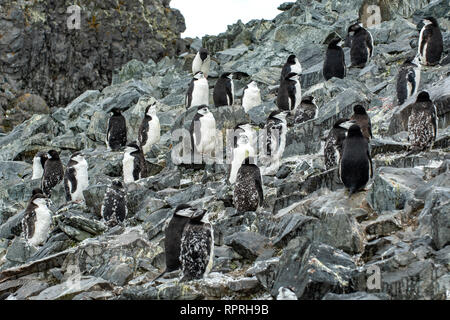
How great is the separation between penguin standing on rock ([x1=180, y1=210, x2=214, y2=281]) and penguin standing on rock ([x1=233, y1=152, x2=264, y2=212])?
5.94 feet

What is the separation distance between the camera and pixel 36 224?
1159 cm

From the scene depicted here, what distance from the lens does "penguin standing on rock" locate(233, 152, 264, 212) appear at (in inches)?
371

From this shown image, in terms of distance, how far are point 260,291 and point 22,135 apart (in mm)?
15806

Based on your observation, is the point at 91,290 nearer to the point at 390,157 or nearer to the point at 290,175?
the point at 290,175

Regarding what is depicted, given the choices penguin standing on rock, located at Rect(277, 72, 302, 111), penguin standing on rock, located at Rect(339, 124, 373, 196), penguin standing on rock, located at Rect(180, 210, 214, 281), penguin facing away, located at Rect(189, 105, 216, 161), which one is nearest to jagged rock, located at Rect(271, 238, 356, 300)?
penguin standing on rock, located at Rect(180, 210, 214, 281)

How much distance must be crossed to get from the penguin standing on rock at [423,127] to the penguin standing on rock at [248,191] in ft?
8.58

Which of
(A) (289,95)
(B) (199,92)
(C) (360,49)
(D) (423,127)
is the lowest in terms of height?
(D) (423,127)

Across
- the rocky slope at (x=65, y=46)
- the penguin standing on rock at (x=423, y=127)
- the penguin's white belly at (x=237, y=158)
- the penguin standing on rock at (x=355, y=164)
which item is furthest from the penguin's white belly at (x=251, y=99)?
the rocky slope at (x=65, y=46)

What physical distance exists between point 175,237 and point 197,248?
81 centimetres

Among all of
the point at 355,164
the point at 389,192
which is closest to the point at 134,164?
the point at 355,164

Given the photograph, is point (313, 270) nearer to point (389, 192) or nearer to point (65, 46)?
point (389, 192)

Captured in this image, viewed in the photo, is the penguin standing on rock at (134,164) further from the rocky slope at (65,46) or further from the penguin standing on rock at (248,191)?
the rocky slope at (65,46)

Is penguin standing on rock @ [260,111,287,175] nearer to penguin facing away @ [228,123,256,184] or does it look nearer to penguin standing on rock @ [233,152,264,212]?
penguin facing away @ [228,123,256,184]
